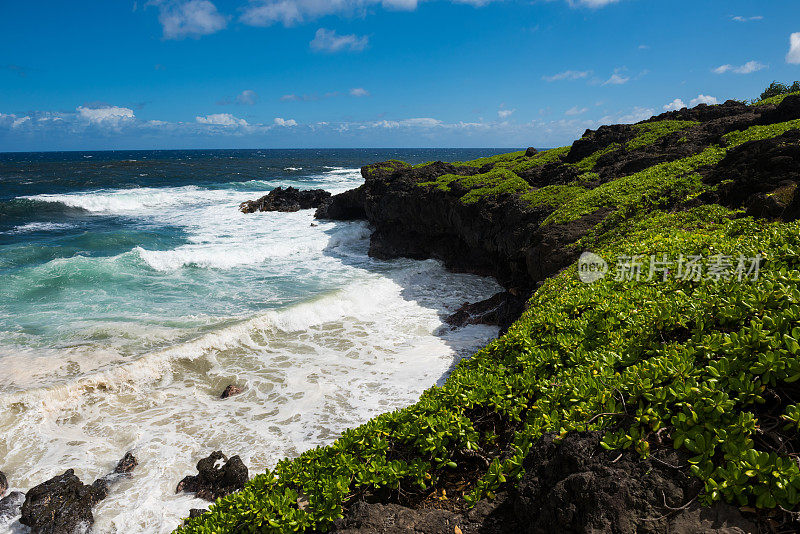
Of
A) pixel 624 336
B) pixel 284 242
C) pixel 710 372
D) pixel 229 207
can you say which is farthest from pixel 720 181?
pixel 229 207

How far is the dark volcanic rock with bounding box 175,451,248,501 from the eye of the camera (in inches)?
287

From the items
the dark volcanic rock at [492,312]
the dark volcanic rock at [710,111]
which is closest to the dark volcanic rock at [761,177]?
the dark volcanic rock at [492,312]

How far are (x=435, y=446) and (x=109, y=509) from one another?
6.64 meters

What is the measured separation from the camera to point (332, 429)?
29.7ft

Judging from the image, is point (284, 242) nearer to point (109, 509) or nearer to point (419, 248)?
point (419, 248)

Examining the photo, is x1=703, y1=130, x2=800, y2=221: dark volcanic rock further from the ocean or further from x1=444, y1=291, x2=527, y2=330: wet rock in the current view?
the ocean

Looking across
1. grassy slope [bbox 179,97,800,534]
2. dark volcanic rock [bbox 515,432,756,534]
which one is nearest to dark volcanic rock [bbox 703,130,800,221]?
grassy slope [bbox 179,97,800,534]

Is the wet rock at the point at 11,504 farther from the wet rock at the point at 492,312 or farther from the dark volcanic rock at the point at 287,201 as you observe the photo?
the dark volcanic rock at the point at 287,201

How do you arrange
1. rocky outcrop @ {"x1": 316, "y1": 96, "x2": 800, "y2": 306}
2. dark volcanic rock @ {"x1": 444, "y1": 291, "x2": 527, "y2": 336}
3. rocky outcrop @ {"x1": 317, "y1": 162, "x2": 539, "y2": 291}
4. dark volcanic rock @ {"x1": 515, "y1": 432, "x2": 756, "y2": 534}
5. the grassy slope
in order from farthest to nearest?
rocky outcrop @ {"x1": 317, "y1": 162, "x2": 539, "y2": 291}, dark volcanic rock @ {"x1": 444, "y1": 291, "x2": 527, "y2": 336}, rocky outcrop @ {"x1": 316, "y1": 96, "x2": 800, "y2": 306}, the grassy slope, dark volcanic rock @ {"x1": 515, "y1": 432, "x2": 756, "y2": 534}

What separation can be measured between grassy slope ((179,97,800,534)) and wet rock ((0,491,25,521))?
230 inches

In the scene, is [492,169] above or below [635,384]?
above

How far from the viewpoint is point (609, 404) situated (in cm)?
326

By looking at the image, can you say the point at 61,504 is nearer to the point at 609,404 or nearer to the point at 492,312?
the point at 609,404

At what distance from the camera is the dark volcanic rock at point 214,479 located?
7293 mm
